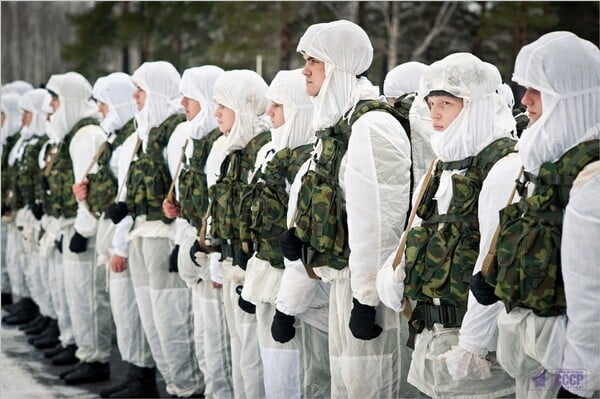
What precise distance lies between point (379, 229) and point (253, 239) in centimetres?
127

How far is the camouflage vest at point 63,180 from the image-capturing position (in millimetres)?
8961

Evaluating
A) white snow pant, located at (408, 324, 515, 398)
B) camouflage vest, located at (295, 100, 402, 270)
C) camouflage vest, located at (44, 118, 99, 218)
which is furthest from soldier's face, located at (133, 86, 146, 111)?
white snow pant, located at (408, 324, 515, 398)

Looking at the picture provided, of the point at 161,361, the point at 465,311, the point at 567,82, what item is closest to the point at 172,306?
the point at 161,361

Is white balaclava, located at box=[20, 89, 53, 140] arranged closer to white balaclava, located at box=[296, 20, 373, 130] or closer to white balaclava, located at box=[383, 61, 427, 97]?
white balaclava, located at box=[383, 61, 427, 97]

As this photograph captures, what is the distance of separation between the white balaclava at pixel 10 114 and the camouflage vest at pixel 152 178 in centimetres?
516

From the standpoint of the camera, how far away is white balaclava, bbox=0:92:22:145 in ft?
40.6

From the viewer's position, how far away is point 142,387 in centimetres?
776

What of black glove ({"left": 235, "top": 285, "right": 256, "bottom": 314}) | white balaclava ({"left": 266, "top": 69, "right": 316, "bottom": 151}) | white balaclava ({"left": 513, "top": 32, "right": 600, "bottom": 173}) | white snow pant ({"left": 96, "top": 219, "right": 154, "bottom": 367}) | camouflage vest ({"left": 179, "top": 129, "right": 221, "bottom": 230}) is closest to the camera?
white balaclava ({"left": 513, "top": 32, "right": 600, "bottom": 173})

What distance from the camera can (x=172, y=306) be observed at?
7469 mm

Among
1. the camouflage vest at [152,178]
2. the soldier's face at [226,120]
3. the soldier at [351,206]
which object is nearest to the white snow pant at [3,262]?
the camouflage vest at [152,178]

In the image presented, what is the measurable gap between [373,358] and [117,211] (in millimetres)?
3078

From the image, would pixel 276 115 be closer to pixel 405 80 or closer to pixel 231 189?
pixel 231 189

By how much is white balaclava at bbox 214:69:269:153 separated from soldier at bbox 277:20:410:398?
1.18m

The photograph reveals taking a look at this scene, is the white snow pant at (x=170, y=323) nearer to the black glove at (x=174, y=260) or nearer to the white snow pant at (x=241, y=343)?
the black glove at (x=174, y=260)
